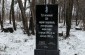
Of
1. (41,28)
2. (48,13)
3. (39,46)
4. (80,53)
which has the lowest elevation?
(80,53)

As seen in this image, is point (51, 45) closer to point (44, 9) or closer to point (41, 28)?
point (41, 28)

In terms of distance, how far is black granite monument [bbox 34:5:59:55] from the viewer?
35.1 ft

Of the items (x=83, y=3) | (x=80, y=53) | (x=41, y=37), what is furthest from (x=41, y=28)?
(x=83, y=3)

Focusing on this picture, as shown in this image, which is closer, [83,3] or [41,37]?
[41,37]

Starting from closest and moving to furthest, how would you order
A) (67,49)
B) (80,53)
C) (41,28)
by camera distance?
(41,28) → (80,53) → (67,49)

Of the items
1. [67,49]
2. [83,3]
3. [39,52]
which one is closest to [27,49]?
[67,49]

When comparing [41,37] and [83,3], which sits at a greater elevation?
[83,3]

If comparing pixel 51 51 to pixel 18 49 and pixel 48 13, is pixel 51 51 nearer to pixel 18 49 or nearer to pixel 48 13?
pixel 48 13

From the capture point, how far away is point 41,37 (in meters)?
10.8

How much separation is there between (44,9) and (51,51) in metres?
2.03

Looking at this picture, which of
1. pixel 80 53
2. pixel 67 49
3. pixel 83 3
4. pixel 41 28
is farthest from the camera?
pixel 83 3

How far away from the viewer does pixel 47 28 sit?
35.1 ft

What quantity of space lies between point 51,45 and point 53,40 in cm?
26

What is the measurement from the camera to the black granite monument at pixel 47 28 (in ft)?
35.1
